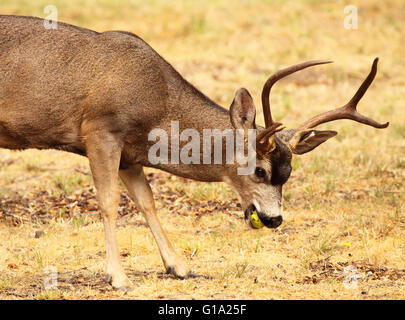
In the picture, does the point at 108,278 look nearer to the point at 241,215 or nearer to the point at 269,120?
the point at 269,120

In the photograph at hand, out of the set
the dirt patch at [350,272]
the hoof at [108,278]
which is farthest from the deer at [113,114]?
the dirt patch at [350,272]

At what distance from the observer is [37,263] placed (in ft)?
26.4

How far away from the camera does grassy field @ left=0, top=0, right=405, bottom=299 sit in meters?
7.44

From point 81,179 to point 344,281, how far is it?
4.88m

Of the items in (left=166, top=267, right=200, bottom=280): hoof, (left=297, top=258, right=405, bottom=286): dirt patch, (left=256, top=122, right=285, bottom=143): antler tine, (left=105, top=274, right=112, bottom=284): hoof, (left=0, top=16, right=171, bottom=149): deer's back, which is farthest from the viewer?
(left=166, top=267, right=200, bottom=280): hoof

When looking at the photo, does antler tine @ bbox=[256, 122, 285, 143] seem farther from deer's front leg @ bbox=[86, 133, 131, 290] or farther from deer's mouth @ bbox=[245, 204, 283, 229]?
deer's front leg @ bbox=[86, 133, 131, 290]

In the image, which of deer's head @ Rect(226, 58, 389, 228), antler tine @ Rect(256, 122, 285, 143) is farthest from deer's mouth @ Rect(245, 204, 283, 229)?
antler tine @ Rect(256, 122, 285, 143)

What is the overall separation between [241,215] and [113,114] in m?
3.00

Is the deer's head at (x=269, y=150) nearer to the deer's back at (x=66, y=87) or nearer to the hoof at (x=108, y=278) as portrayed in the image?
the deer's back at (x=66, y=87)

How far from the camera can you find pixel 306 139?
7703mm

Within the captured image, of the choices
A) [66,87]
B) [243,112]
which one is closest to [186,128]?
[243,112]

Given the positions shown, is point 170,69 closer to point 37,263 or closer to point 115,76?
point 115,76

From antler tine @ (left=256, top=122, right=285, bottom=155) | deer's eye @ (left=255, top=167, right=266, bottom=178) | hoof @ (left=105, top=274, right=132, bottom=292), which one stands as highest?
antler tine @ (left=256, top=122, right=285, bottom=155)
